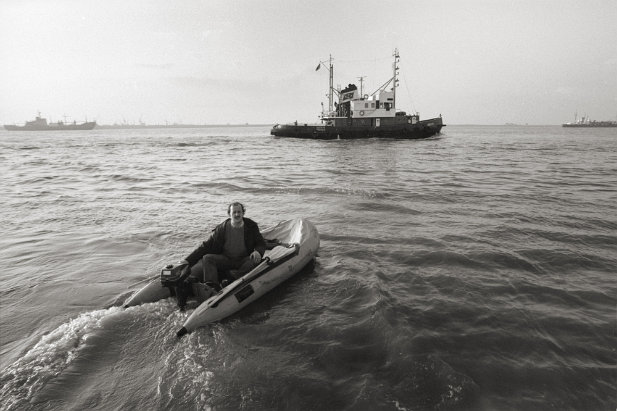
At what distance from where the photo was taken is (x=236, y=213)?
22.2 ft

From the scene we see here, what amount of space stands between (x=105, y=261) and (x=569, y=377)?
9.36 metres

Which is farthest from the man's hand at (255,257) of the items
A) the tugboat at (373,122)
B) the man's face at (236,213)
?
the tugboat at (373,122)

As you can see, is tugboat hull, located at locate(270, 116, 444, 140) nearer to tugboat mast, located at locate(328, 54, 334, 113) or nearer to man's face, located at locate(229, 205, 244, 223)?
tugboat mast, located at locate(328, 54, 334, 113)

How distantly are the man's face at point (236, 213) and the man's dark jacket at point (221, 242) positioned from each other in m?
0.13

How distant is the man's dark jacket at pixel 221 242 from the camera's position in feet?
22.1

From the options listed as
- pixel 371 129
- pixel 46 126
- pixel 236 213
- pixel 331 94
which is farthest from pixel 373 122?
pixel 46 126

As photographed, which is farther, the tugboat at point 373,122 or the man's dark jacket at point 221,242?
the tugboat at point 373,122

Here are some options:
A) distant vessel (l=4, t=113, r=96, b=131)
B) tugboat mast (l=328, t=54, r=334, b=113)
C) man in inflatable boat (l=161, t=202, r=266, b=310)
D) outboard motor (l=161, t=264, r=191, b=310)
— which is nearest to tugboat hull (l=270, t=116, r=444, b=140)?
tugboat mast (l=328, t=54, r=334, b=113)

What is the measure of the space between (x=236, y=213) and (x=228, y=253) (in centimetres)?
83

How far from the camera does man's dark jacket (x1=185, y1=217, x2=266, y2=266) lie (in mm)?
6737

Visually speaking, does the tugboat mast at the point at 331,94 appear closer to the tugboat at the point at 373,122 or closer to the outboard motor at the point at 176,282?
the tugboat at the point at 373,122

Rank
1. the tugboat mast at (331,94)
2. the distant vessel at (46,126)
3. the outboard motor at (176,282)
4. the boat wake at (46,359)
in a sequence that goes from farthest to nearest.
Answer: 1. the distant vessel at (46,126)
2. the tugboat mast at (331,94)
3. the outboard motor at (176,282)
4. the boat wake at (46,359)

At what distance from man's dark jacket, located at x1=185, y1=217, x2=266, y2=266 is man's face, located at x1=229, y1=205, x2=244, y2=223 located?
0.13 metres

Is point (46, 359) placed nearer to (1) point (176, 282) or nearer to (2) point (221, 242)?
(1) point (176, 282)
